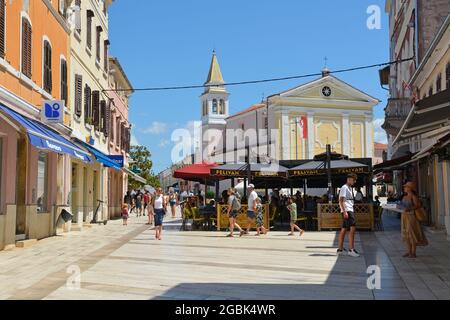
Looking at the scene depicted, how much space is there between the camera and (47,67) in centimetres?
1705

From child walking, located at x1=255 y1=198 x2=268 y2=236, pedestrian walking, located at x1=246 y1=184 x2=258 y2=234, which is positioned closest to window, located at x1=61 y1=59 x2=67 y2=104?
pedestrian walking, located at x1=246 y1=184 x2=258 y2=234

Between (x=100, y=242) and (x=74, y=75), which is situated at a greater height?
(x=74, y=75)

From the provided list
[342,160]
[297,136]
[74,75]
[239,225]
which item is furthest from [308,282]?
[297,136]

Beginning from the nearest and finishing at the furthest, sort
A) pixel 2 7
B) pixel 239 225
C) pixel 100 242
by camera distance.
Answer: pixel 2 7 → pixel 100 242 → pixel 239 225

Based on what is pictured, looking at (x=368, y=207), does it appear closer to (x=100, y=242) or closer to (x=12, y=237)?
(x=100, y=242)

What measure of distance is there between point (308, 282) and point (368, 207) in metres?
11.4

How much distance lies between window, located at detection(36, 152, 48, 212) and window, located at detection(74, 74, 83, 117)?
→ 4.01m

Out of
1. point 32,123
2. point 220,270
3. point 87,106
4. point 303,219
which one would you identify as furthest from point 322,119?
point 220,270

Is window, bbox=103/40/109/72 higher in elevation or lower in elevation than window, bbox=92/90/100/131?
higher

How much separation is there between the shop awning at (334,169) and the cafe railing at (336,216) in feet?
4.04

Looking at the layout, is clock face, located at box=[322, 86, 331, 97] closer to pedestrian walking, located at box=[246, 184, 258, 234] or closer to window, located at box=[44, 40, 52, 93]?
pedestrian walking, located at box=[246, 184, 258, 234]

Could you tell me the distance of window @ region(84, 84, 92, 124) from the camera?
22.7 meters

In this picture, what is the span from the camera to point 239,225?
65.0ft
